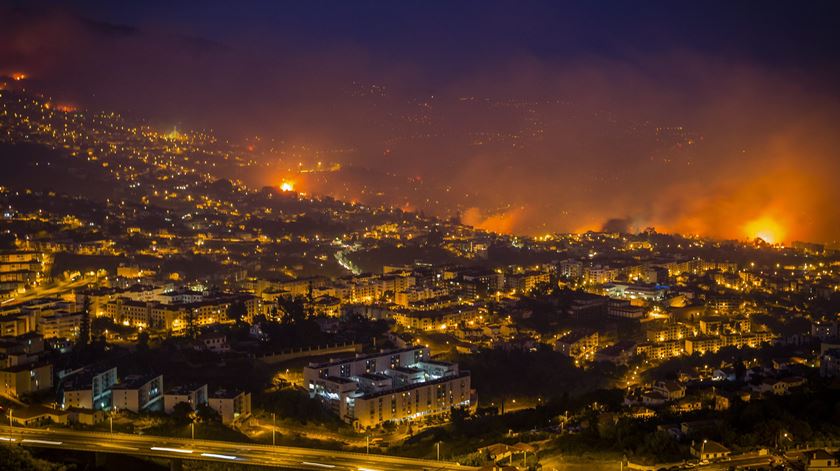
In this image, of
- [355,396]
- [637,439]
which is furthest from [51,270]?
[637,439]

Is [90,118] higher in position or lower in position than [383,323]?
higher

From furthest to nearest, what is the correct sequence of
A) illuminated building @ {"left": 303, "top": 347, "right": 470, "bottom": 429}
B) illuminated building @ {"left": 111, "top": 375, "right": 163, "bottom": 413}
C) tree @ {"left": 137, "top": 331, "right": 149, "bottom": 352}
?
tree @ {"left": 137, "top": 331, "right": 149, "bottom": 352}, illuminated building @ {"left": 303, "top": 347, "right": 470, "bottom": 429}, illuminated building @ {"left": 111, "top": 375, "right": 163, "bottom": 413}

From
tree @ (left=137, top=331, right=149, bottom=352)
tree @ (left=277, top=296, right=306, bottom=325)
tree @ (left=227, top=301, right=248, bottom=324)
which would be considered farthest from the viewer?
tree @ (left=227, top=301, right=248, bottom=324)

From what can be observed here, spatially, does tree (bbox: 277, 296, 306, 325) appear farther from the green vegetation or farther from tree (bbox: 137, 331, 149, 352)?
the green vegetation

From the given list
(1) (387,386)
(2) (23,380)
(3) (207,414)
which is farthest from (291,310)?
(2) (23,380)

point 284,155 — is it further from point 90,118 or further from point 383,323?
point 383,323

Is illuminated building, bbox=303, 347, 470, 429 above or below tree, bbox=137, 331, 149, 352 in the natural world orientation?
below

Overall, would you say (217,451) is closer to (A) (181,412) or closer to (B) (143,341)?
(A) (181,412)

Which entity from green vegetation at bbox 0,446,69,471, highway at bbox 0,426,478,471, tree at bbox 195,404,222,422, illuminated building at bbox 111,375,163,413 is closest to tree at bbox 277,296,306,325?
illuminated building at bbox 111,375,163,413
